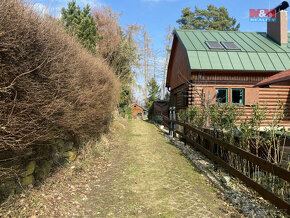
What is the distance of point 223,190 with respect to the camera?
14.5 ft

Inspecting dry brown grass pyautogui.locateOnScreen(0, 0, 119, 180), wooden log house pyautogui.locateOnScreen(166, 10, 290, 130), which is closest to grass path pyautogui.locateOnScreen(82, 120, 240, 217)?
dry brown grass pyautogui.locateOnScreen(0, 0, 119, 180)

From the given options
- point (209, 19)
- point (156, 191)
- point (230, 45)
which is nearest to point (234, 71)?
point (230, 45)

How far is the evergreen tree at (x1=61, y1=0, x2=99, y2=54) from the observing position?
11.4m

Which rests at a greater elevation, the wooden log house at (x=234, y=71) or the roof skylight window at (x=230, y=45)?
the roof skylight window at (x=230, y=45)

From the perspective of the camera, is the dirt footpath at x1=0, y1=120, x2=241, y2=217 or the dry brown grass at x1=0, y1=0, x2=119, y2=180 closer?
the dry brown grass at x1=0, y1=0, x2=119, y2=180

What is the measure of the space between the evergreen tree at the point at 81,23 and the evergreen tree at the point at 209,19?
24.5 meters

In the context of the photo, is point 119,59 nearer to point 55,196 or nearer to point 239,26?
point 55,196

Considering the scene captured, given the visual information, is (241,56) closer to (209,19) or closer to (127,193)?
(127,193)

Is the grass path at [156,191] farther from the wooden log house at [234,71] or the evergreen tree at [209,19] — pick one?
the evergreen tree at [209,19]

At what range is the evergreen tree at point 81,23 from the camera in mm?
11414

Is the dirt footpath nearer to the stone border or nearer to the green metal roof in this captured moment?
the stone border

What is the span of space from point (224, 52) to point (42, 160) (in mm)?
12337

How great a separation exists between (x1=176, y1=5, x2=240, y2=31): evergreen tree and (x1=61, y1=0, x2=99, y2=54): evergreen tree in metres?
24.5

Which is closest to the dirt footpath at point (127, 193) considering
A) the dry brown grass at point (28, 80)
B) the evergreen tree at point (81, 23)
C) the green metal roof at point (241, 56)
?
the dry brown grass at point (28, 80)
